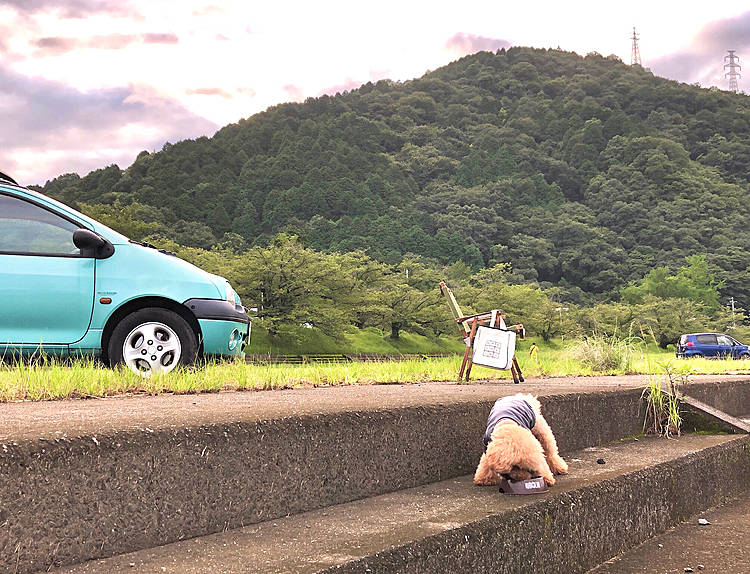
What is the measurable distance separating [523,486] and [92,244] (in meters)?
3.43

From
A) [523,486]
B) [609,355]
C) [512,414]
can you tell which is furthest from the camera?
[609,355]

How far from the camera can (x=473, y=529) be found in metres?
2.25

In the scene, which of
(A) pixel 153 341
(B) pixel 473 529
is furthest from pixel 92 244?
(B) pixel 473 529

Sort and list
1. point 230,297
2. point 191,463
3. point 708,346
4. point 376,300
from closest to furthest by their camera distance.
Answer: point 191,463 < point 230,297 < point 708,346 < point 376,300

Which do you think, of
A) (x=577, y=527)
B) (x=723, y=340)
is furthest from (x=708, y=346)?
(x=577, y=527)

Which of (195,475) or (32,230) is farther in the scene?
(32,230)

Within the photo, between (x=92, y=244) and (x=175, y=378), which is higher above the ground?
(x=92, y=244)

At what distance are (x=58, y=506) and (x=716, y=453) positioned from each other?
13.1 feet

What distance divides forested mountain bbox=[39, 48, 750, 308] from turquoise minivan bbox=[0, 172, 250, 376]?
5779cm

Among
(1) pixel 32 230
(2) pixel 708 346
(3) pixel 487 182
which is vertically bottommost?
(2) pixel 708 346

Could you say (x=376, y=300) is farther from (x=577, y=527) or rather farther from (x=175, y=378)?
(x=577, y=527)

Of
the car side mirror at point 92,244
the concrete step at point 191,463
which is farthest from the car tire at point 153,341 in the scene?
the concrete step at point 191,463

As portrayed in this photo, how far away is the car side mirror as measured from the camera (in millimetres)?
4648

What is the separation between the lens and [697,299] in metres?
71.8
